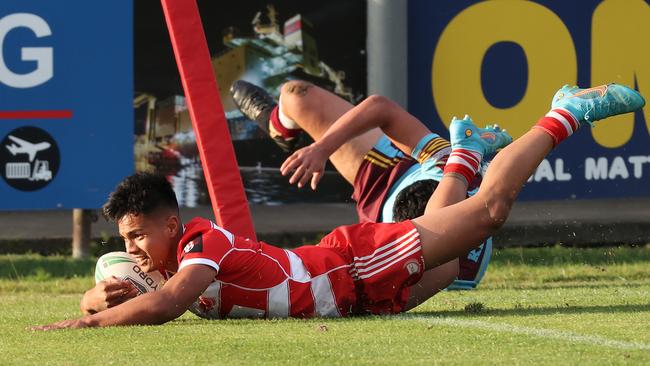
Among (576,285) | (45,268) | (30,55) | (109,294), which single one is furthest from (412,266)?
(45,268)

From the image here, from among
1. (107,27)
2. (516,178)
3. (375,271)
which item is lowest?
(375,271)

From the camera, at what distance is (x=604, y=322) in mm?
5895

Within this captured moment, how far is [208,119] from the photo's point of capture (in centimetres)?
820

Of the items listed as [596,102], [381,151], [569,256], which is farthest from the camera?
[569,256]

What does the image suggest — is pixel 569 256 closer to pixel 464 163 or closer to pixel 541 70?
pixel 541 70

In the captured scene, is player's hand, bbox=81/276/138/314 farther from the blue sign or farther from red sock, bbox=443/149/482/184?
the blue sign

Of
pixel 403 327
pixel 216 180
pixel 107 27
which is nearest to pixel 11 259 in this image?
pixel 107 27

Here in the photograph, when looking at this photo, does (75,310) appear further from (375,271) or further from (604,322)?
(604,322)

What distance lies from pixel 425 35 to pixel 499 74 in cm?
64

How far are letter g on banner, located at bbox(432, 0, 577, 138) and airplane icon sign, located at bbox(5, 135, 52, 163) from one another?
291cm

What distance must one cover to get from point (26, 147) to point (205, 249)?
4.40 meters

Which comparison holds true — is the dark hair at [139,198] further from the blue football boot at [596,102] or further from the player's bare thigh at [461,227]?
the blue football boot at [596,102]

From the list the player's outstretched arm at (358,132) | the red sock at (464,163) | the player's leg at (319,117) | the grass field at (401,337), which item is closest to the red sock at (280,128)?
the player's leg at (319,117)

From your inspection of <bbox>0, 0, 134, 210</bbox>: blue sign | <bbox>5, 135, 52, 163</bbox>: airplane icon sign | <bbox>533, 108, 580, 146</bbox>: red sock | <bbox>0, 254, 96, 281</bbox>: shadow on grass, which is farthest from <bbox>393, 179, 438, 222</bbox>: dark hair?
<bbox>5, 135, 52, 163</bbox>: airplane icon sign
